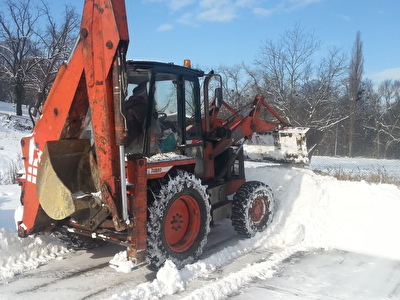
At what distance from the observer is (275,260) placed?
5176 mm

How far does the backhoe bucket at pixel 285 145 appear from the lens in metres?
8.05

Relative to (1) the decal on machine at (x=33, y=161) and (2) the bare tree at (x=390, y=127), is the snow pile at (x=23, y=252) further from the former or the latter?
(2) the bare tree at (x=390, y=127)

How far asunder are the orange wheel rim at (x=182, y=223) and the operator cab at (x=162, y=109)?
723 millimetres

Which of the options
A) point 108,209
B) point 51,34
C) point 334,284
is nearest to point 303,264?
point 334,284

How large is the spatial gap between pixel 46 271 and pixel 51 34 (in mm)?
31937

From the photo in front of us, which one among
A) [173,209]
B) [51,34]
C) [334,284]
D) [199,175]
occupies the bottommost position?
[334,284]

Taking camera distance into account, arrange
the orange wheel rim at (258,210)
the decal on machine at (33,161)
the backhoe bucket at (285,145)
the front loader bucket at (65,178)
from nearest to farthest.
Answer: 1. the front loader bucket at (65,178)
2. the decal on machine at (33,161)
3. the orange wheel rim at (258,210)
4. the backhoe bucket at (285,145)

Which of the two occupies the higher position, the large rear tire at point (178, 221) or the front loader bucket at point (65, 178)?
the front loader bucket at point (65, 178)

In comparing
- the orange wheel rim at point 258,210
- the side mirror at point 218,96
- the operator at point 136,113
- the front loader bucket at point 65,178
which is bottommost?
the orange wheel rim at point 258,210

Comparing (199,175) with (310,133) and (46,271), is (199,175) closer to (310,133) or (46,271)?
(46,271)

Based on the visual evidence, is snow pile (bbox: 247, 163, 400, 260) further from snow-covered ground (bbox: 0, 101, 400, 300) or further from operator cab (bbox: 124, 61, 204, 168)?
operator cab (bbox: 124, 61, 204, 168)

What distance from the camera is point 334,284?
14.7 ft

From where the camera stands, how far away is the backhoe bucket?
8.05 meters

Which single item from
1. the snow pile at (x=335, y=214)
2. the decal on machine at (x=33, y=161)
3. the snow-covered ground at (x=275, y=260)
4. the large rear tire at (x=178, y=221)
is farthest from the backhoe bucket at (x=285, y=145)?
the decal on machine at (x=33, y=161)
